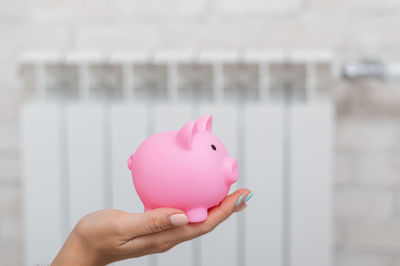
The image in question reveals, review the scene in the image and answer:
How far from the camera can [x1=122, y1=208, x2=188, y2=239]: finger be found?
0.63 meters

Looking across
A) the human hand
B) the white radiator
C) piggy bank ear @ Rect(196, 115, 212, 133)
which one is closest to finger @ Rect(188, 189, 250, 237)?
the human hand

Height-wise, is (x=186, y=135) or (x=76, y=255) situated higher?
(x=186, y=135)

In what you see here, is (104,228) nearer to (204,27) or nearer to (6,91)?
(204,27)

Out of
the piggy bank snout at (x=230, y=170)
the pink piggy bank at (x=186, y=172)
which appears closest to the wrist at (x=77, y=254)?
the pink piggy bank at (x=186, y=172)

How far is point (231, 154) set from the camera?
3.76ft

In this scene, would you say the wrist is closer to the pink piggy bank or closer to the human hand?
the human hand

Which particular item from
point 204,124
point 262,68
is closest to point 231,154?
point 262,68

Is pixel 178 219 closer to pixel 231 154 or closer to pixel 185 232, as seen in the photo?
pixel 185 232

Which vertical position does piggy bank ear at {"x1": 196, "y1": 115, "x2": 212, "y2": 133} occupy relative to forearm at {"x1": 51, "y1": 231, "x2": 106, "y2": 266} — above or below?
above

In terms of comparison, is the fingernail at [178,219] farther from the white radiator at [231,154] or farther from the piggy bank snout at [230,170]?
the white radiator at [231,154]

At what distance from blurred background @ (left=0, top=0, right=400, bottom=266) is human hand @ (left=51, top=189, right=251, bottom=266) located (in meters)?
0.49

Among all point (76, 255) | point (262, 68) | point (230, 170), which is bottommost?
point (76, 255)

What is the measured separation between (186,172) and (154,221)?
0.08m

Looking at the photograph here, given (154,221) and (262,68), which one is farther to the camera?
(262,68)
